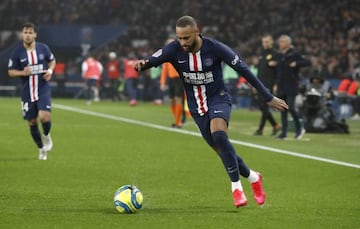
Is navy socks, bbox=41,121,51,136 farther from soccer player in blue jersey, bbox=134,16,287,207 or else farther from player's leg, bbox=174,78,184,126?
player's leg, bbox=174,78,184,126

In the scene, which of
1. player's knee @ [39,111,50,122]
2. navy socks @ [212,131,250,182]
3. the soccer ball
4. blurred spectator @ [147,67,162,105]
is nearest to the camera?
the soccer ball

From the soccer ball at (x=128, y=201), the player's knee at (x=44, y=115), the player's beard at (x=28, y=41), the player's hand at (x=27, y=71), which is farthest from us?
the player's knee at (x=44, y=115)

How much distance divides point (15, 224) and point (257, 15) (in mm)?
37019

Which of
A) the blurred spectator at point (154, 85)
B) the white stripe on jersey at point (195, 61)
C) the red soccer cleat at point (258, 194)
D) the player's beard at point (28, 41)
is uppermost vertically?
the player's beard at point (28, 41)

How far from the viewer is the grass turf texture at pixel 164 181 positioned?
399 inches

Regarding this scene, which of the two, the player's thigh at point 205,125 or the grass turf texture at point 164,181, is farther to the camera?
the player's thigh at point 205,125

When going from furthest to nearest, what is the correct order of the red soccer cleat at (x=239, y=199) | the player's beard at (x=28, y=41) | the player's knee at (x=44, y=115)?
the player's knee at (x=44, y=115) < the player's beard at (x=28, y=41) < the red soccer cleat at (x=239, y=199)

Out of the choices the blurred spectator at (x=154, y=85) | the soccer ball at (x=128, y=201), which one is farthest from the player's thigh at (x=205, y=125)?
the blurred spectator at (x=154, y=85)

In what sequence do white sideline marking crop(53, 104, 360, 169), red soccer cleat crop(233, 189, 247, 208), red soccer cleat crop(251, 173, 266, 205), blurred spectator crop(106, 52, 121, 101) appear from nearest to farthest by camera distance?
red soccer cleat crop(233, 189, 247, 208), red soccer cleat crop(251, 173, 266, 205), white sideline marking crop(53, 104, 360, 169), blurred spectator crop(106, 52, 121, 101)

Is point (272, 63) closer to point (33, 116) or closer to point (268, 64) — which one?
point (268, 64)

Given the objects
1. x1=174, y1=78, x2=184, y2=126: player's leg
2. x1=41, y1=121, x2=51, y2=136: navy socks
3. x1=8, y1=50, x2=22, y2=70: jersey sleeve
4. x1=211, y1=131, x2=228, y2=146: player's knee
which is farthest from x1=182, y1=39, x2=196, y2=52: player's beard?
x1=174, y1=78, x2=184, y2=126: player's leg

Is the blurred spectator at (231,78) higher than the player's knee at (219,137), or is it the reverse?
the player's knee at (219,137)

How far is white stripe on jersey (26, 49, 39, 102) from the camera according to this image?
16.3 metres

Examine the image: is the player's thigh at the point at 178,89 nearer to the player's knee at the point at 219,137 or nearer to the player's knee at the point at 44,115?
the player's knee at the point at 44,115
